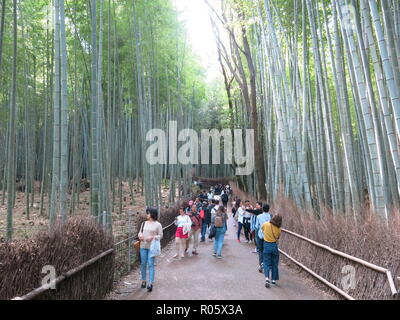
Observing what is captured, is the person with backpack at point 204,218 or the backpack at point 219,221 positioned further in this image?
the person with backpack at point 204,218

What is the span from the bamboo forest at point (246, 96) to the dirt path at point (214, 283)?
718mm

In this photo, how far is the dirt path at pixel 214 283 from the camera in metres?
4.01

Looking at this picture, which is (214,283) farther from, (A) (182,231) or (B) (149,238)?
(A) (182,231)

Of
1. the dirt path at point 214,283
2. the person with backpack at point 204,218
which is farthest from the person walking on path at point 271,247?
the person with backpack at point 204,218

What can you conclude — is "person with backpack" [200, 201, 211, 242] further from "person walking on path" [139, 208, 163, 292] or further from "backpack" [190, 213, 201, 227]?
"person walking on path" [139, 208, 163, 292]

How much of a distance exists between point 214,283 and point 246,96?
7961 mm

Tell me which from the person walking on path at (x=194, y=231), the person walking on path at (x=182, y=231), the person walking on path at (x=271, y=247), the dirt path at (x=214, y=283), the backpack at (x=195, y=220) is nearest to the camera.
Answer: the dirt path at (x=214, y=283)

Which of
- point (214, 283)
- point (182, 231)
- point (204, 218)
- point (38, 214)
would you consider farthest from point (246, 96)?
point (214, 283)

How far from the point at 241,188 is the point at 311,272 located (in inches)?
507

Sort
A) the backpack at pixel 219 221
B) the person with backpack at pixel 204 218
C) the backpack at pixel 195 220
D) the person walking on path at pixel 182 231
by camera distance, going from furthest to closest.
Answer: the person with backpack at pixel 204 218, the backpack at pixel 195 220, the backpack at pixel 219 221, the person walking on path at pixel 182 231

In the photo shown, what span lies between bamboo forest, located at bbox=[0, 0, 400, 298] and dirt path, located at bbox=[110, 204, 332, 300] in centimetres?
72

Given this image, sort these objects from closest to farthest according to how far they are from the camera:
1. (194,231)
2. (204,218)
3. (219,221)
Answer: (219,221) < (194,231) < (204,218)

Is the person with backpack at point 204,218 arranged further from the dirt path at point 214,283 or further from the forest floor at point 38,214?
the dirt path at point 214,283

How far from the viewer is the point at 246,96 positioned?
1152 centimetres
